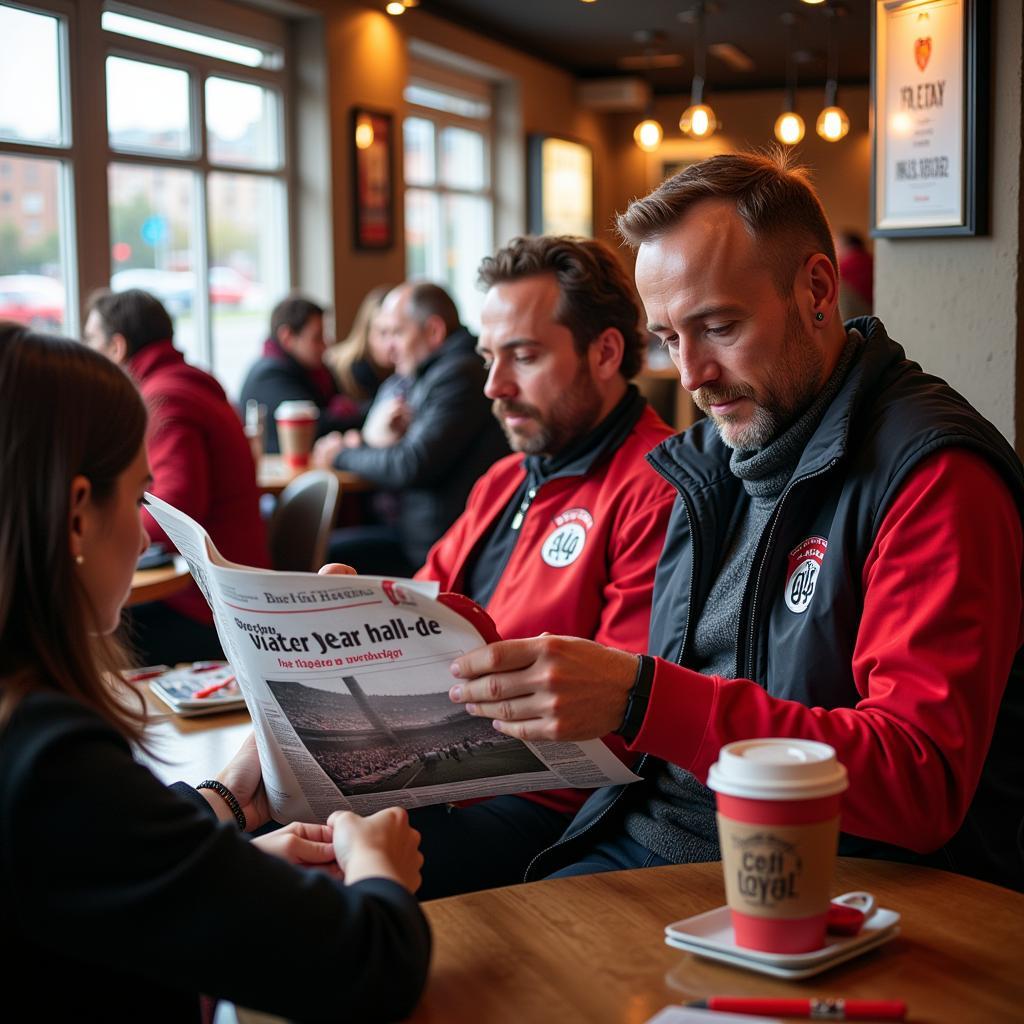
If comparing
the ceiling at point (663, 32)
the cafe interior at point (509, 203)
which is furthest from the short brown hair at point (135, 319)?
the ceiling at point (663, 32)

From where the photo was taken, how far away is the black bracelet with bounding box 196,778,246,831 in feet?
4.68

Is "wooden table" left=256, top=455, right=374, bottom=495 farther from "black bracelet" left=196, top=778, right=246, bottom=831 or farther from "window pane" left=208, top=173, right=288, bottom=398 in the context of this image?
"black bracelet" left=196, top=778, right=246, bottom=831

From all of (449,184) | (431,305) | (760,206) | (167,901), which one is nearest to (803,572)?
(760,206)

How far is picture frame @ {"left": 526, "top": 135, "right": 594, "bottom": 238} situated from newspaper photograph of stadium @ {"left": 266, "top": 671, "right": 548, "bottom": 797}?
9.38 metres

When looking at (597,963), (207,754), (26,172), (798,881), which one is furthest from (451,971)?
(26,172)

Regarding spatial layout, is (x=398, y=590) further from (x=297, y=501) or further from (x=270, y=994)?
(x=297, y=501)

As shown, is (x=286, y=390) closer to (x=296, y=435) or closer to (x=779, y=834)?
(x=296, y=435)

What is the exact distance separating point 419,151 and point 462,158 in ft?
2.88

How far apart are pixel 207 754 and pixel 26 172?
4.92m

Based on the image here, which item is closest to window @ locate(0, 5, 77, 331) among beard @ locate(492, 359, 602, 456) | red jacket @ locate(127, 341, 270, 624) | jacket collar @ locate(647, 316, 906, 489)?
red jacket @ locate(127, 341, 270, 624)

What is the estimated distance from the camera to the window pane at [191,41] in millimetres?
6355

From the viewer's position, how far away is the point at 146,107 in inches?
262

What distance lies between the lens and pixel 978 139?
280 centimetres

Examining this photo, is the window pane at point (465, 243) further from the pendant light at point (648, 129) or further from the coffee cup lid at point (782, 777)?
the coffee cup lid at point (782, 777)
